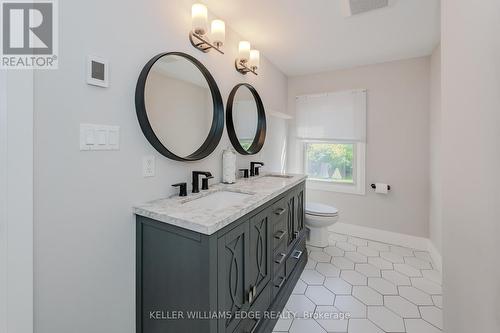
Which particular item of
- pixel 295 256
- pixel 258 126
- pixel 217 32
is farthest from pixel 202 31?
pixel 295 256

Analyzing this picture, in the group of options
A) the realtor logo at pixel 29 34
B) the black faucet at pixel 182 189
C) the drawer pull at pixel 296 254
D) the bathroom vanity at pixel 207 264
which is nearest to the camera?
the realtor logo at pixel 29 34

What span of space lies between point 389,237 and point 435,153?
3.81 feet

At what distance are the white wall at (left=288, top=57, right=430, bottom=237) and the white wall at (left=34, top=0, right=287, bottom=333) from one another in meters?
2.58

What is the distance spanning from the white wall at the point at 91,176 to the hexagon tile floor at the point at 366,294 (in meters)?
1.17

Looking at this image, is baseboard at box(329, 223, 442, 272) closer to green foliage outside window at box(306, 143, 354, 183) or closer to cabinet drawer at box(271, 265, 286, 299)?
green foliage outside window at box(306, 143, 354, 183)

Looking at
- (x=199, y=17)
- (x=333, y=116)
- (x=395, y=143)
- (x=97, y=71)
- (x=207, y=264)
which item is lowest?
(x=207, y=264)

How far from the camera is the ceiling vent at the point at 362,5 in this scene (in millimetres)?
1631

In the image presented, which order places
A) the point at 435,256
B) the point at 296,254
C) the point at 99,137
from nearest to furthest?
the point at 99,137 → the point at 296,254 → the point at 435,256

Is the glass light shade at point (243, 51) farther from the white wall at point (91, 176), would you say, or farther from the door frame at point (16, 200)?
the door frame at point (16, 200)

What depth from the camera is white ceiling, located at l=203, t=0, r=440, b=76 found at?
1.74 metres

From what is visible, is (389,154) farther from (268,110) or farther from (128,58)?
(128,58)

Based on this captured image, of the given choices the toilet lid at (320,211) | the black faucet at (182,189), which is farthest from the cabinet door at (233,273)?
the toilet lid at (320,211)

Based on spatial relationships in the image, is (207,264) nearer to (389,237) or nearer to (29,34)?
(29,34)

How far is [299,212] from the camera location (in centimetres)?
221
